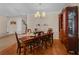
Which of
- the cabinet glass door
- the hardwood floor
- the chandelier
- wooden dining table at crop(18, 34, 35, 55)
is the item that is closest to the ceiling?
the chandelier

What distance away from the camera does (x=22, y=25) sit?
2070mm

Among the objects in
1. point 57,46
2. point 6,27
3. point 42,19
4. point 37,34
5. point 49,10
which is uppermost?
point 49,10

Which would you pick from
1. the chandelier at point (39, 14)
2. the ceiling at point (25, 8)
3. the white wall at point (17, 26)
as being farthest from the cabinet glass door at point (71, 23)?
the white wall at point (17, 26)

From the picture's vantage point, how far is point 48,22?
2086 millimetres

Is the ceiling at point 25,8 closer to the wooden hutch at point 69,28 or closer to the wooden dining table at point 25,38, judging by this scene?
the wooden hutch at point 69,28

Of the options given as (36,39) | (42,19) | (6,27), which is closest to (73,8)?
(42,19)

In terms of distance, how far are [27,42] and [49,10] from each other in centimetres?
68

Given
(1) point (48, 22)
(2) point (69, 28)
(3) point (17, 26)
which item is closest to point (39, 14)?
(1) point (48, 22)

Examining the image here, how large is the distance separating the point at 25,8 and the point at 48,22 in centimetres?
47

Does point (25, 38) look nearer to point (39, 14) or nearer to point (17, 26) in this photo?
point (17, 26)

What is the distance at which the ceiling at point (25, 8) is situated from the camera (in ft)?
6.79

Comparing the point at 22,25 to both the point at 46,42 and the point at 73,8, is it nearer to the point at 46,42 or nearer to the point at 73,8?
the point at 46,42

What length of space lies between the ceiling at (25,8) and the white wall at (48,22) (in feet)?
0.29

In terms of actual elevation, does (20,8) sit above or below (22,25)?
above
